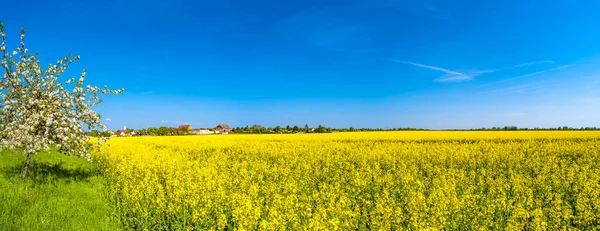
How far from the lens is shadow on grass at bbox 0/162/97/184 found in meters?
13.3

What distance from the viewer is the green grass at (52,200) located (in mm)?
8422

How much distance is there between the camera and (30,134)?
12.1 meters

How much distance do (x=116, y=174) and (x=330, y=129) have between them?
195 ft

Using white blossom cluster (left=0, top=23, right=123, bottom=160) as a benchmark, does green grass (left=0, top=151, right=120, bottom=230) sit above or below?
below

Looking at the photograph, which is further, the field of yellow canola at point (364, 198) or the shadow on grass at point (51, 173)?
the shadow on grass at point (51, 173)

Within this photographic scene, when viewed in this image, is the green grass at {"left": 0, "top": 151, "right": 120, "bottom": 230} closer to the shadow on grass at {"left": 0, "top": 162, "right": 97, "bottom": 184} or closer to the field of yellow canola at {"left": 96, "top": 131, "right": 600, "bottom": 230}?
the shadow on grass at {"left": 0, "top": 162, "right": 97, "bottom": 184}

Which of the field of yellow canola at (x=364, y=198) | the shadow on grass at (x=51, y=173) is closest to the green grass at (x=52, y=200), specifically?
the shadow on grass at (x=51, y=173)

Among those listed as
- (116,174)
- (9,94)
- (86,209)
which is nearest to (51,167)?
(116,174)

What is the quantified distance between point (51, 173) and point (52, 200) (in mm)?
5184

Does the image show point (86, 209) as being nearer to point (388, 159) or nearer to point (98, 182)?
point (98, 182)

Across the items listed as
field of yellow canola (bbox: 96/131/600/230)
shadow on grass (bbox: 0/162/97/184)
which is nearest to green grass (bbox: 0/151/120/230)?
shadow on grass (bbox: 0/162/97/184)

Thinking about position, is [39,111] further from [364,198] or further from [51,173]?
[364,198]

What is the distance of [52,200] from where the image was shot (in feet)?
34.0

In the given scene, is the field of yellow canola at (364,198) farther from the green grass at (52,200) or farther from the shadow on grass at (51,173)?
the shadow on grass at (51,173)
